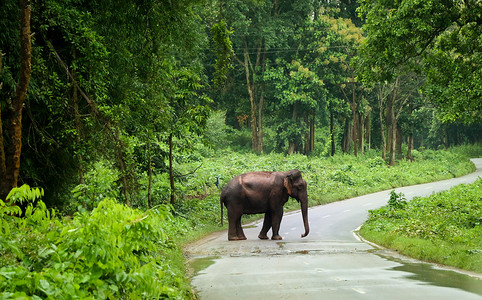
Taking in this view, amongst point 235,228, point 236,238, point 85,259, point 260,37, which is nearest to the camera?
point 85,259

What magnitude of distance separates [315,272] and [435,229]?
7.32 metres

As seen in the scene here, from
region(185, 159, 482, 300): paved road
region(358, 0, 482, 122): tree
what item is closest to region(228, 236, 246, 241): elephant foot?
region(185, 159, 482, 300): paved road

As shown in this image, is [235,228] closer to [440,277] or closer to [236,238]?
[236,238]

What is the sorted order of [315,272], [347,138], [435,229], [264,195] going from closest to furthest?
[315,272] → [435,229] → [264,195] → [347,138]

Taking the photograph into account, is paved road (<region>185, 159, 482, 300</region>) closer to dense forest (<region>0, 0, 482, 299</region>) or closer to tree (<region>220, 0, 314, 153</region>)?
dense forest (<region>0, 0, 482, 299</region>)

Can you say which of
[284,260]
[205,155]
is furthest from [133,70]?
[205,155]

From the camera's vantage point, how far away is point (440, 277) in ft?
38.7

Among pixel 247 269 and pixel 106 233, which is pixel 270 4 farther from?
pixel 106 233

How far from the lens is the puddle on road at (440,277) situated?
10648 mm

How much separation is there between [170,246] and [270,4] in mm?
40088

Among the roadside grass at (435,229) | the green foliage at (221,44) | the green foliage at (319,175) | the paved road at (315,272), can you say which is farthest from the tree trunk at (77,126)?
the roadside grass at (435,229)

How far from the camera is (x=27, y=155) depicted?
47.9 feet

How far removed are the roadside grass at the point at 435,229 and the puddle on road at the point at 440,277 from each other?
2.68ft

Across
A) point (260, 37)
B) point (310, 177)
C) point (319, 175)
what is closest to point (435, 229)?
point (310, 177)
